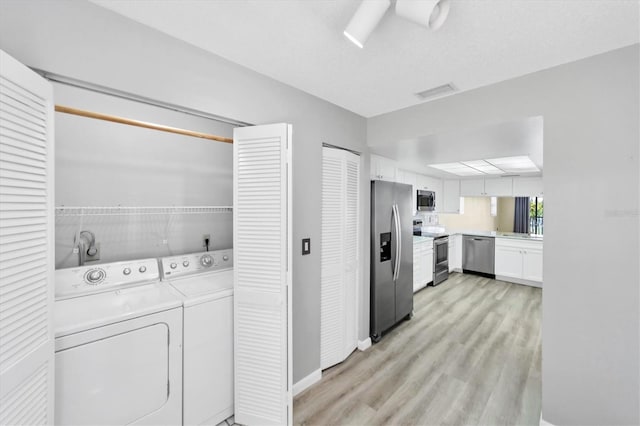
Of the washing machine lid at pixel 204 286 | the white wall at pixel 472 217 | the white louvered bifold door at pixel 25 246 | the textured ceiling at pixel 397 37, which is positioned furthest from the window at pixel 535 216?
the white louvered bifold door at pixel 25 246

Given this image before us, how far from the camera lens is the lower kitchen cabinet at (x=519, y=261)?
486cm

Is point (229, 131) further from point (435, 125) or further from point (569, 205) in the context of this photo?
point (569, 205)

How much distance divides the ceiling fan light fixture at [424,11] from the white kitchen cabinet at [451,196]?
5.38 meters

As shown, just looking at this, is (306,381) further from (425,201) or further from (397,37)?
(425,201)

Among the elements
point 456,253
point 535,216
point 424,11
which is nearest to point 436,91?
→ point 424,11

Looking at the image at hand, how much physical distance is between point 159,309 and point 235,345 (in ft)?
1.94

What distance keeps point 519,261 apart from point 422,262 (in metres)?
2.10

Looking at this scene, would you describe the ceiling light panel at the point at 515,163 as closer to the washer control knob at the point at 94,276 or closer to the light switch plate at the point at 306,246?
the light switch plate at the point at 306,246

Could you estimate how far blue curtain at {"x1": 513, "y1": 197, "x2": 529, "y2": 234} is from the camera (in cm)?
686

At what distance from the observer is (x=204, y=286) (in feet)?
6.25

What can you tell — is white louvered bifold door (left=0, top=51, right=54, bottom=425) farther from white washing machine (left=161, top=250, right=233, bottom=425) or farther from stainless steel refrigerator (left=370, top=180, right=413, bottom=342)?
stainless steel refrigerator (left=370, top=180, right=413, bottom=342)

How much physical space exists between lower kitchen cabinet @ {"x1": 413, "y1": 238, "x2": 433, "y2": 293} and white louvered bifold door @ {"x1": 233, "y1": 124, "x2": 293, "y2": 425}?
3.25m

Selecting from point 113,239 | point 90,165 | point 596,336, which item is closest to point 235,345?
point 113,239

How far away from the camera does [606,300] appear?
1621 mm
